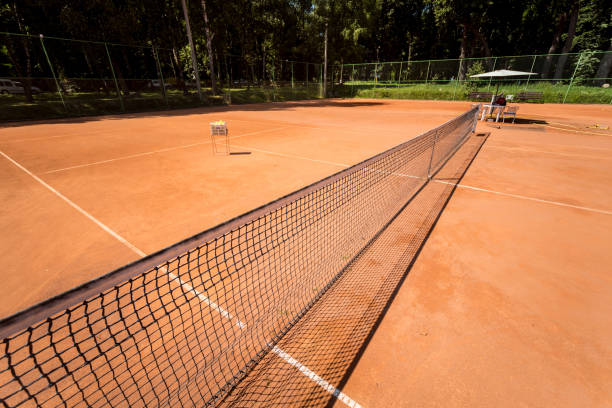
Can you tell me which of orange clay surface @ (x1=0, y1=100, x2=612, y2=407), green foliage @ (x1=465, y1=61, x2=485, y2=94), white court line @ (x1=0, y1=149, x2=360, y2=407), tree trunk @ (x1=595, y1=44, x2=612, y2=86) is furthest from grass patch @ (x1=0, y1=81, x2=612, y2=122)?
white court line @ (x1=0, y1=149, x2=360, y2=407)

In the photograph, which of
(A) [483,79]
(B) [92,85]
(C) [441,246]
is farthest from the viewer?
(A) [483,79]

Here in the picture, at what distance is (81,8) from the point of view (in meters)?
22.2

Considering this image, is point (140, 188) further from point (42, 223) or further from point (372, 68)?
point (372, 68)

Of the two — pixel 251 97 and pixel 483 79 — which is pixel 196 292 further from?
pixel 483 79

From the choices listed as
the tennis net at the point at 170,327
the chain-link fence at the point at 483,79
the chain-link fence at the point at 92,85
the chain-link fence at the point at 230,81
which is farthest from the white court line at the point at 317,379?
the chain-link fence at the point at 483,79

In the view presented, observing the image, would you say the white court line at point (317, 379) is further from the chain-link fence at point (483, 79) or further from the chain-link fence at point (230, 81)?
the chain-link fence at point (483, 79)

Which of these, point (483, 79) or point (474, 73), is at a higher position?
point (474, 73)

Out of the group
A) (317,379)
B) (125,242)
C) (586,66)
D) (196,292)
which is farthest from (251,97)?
(586,66)

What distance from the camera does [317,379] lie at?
2.47 meters

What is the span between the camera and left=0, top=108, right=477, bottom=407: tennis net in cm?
170

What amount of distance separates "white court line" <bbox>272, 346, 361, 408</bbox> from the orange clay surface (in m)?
0.07

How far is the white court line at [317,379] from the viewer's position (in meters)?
2.31

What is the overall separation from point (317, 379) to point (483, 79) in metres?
39.2

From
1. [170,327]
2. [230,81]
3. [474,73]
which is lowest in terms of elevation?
[170,327]
